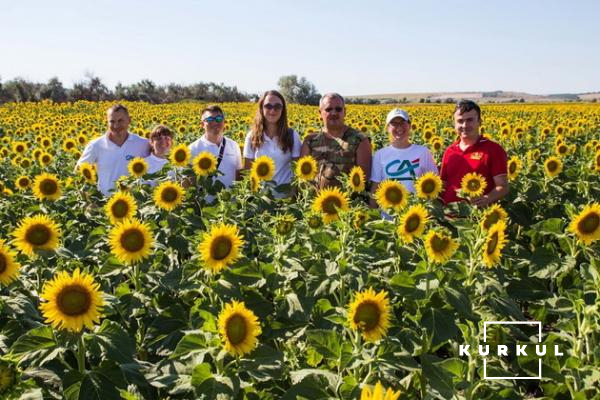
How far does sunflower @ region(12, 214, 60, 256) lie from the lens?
3201mm

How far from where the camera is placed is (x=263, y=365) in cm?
237

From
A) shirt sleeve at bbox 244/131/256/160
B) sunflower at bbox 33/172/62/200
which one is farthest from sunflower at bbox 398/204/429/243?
sunflower at bbox 33/172/62/200

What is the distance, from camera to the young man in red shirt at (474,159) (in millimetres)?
4863

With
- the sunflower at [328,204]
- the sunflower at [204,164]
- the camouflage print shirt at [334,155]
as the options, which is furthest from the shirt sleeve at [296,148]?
the sunflower at [328,204]

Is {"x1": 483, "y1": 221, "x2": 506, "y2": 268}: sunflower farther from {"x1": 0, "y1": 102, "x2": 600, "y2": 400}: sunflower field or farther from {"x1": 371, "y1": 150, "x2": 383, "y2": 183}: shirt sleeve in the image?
{"x1": 371, "y1": 150, "x2": 383, "y2": 183}: shirt sleeve

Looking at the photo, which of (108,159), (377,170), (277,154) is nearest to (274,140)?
(277,154)

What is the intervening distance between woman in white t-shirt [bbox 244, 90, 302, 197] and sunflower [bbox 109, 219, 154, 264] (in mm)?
2398

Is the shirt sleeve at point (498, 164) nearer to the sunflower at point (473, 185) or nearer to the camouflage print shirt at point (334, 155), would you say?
the sunflower at point (473, 185)

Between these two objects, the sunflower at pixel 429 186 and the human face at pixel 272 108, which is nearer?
the sunflower at pixel 429 186

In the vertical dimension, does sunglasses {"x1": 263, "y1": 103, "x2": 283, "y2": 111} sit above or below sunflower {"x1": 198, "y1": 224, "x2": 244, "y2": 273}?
above

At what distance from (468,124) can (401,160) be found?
666 millimetres

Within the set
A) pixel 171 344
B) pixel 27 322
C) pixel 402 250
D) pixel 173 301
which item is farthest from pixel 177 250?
pixel 402 250

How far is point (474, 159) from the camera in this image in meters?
4.92

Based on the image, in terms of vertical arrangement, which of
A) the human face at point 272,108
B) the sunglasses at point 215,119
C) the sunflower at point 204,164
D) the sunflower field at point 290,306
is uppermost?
the human face at point 272,108
